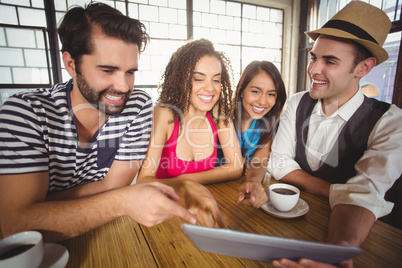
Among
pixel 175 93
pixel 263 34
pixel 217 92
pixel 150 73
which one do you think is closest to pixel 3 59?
pixel 150 73

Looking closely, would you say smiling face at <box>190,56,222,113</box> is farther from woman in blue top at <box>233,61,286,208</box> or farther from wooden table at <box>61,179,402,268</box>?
wooden table at <box>61,179,402,268</box>

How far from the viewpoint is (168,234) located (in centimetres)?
80

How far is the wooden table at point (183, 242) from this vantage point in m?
0.67

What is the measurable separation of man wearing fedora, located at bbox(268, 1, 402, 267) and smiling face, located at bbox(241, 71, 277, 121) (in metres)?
0.23

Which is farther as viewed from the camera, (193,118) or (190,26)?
(190,26)

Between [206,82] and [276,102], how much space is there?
2.60ft

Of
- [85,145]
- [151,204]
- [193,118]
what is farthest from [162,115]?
[151,204]

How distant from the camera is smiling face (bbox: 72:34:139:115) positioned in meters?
1.15

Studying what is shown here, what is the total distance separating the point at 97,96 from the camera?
1.21 metres

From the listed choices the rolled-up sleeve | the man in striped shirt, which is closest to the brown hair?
the man in striped shirt

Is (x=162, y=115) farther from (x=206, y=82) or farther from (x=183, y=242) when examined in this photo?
(x=183, y=242)

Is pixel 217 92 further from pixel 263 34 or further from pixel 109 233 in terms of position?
pixel 263 34

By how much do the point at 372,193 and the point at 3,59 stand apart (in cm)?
441

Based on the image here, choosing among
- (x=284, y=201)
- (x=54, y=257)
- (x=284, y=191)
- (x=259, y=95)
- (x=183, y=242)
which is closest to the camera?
(x=54, y=257)
